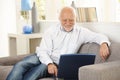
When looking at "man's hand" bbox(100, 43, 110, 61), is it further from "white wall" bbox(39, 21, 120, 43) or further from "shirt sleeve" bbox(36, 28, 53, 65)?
"shirt sleeve" bbox(36, 28, 53, 65)

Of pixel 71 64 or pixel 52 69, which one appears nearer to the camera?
pixel 71 64

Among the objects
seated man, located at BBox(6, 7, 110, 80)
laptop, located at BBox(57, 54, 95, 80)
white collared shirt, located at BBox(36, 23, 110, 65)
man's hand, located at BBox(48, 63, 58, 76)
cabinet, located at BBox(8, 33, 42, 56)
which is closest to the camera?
laptop, located at BBox(57, 54, 95, 80)

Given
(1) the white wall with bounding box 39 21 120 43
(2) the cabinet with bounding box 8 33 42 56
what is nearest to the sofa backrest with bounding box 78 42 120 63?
(1) the white wall with bounding box 39 21 120 43

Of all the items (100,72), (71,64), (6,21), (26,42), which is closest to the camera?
(100,72)

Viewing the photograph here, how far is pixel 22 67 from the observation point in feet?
8.00

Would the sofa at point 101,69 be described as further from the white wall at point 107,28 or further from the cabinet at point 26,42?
the cabinet at point 26,42

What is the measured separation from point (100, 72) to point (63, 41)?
801mm

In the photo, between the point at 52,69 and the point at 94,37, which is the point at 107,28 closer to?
the point at 94,37

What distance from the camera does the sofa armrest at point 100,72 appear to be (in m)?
1.92

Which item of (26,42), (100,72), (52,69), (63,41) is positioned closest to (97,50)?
(63,41)

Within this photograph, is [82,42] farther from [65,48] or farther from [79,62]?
[79,62]

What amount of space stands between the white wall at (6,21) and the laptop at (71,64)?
8.22 feet

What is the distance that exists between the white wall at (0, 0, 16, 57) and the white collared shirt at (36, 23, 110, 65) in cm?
191

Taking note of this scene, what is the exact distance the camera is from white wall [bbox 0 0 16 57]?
438 cm
